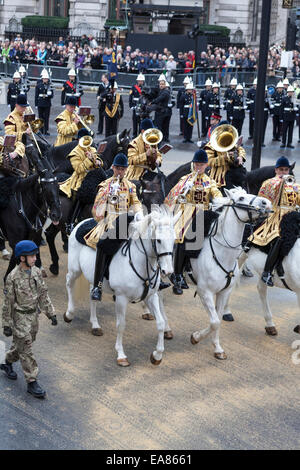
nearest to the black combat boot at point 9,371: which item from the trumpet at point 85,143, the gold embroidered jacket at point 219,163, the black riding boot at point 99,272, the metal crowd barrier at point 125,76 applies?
the black riding boot at point 99,272

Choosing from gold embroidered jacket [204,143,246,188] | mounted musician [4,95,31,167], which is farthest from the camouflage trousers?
mounted musician [4,95,31,167]

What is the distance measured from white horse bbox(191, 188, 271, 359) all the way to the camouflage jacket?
7.66 ft

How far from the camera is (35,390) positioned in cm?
859

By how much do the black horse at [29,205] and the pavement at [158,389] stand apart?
1.14m

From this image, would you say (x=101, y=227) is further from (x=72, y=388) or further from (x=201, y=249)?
(x=72, y=388)

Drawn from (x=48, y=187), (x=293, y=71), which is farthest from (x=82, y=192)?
(x=293, y=71)

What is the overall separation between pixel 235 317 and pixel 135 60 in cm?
2732

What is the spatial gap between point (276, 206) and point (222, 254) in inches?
62.1

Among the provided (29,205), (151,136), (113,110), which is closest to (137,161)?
(151,136)

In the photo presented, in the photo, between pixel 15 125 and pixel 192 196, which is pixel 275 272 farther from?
pixel 15 125

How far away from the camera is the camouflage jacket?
27.8 ft

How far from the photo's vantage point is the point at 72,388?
29.2 feet

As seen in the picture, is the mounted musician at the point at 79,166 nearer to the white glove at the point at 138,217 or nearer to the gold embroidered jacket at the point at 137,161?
the gold embroidered jacket at the point at 137,161

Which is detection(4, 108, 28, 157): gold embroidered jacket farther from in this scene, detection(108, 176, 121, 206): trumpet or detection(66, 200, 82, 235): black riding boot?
detection(108, 176, 121, 206): trumpet
